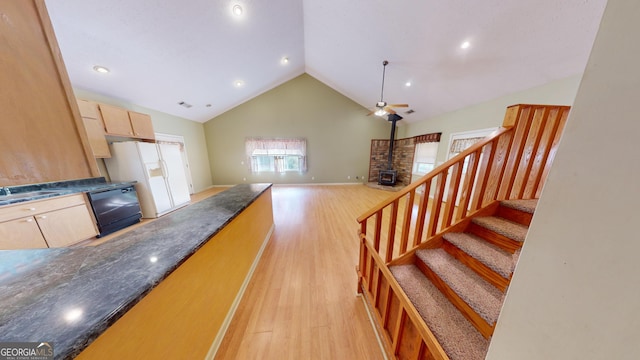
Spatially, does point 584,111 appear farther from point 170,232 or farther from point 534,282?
point 170,232

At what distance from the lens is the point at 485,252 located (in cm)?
115

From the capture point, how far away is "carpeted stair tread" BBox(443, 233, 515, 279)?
40.0 inches

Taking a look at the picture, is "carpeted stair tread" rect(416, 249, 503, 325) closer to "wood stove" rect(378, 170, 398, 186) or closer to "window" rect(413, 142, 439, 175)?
"window" rect(413, 142, 439, 175)

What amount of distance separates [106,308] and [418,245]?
176 centimetres

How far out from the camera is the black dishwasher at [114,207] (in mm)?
2537

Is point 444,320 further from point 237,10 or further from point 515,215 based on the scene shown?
point 237,10

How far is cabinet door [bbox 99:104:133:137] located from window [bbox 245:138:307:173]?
264 cm

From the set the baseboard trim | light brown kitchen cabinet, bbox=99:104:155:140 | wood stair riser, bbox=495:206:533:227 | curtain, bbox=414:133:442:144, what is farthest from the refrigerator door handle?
curtain, bbox=414:133:442:144

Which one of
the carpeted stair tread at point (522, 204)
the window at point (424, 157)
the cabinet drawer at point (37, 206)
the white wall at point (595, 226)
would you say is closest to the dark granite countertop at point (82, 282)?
the white wall at point (595, 226)

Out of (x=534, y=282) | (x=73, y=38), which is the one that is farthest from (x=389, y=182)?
(x=73, y=38)

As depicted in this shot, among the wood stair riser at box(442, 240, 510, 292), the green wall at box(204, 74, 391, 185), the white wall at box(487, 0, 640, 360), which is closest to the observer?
the white wall at box(487, 0, 640, 360)

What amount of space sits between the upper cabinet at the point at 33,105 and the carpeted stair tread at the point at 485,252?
1.93 meters

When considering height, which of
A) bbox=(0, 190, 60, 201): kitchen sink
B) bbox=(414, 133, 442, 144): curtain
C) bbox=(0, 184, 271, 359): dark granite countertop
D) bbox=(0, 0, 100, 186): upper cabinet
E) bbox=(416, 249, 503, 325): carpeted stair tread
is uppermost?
→ bbox=(414, 133, 442, 144): curtain

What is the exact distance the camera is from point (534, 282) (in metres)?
0.41
